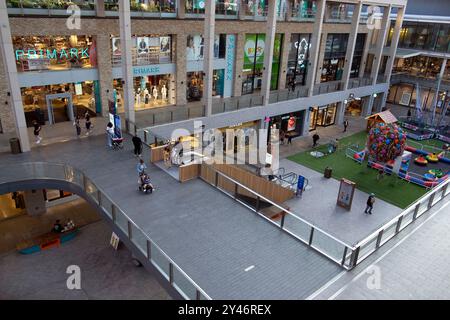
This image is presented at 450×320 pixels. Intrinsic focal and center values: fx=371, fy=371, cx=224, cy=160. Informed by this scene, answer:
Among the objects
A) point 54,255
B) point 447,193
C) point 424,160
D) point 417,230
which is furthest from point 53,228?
point 424,160

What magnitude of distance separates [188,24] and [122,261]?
46.8 feet

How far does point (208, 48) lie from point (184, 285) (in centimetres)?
1452

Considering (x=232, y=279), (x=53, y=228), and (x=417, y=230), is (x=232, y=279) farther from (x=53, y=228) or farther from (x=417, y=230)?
(x=53, y=228)

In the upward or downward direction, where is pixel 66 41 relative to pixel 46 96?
upward

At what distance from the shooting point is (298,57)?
1178 inches

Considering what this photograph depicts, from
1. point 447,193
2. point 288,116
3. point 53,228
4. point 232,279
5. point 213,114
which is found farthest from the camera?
point 288,116

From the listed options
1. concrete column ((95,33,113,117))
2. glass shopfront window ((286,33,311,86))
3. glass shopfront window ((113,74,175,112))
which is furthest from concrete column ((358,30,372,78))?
concrete column ((95,33,113,117))

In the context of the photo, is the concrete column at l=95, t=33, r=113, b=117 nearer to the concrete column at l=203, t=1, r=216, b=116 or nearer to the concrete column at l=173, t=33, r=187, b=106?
the concrete column at l=173, t=33, r=187, b=106

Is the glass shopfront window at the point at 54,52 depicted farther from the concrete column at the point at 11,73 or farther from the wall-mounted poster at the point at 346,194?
the wall-mounted poster at the point at 346,194

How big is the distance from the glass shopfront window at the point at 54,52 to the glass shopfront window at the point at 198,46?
594 cm

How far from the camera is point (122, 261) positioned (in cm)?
1538

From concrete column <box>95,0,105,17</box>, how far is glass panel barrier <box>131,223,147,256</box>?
13.3 m

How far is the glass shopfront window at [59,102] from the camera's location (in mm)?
19000

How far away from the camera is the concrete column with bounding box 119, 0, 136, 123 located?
659 inches
